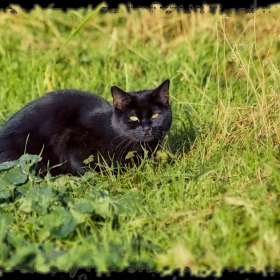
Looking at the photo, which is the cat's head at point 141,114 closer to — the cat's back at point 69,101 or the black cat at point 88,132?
the black cat at point 88,132

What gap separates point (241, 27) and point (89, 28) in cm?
204

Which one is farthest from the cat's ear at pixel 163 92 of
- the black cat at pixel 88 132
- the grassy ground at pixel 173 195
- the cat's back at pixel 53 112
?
the cat's back at pixel 53 112

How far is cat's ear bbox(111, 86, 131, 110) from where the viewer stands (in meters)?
4.45

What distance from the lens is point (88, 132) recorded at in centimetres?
454

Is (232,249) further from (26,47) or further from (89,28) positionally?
(89,28)

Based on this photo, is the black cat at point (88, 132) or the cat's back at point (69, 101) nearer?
the black cat at point (88, 132)

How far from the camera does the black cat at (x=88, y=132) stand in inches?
175

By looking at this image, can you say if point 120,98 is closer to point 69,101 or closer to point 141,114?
point 141,114

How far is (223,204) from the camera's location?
3.40m

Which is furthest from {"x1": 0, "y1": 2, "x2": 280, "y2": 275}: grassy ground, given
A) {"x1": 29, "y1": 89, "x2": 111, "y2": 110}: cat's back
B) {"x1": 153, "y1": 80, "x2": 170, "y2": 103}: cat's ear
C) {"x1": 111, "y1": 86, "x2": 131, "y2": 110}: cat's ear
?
{"x1": 29, "y1": 89, "x2": 111, "y2": 110}: cat's back

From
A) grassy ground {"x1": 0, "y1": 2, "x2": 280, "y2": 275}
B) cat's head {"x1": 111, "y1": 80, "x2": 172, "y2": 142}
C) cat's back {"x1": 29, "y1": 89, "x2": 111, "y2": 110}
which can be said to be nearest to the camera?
grassy ground {"x1": 0, "y1": 2, "x2": 280, "y2": 275}

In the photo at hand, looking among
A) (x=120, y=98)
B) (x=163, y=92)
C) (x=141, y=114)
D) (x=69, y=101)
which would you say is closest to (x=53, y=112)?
(x=69, y=101)

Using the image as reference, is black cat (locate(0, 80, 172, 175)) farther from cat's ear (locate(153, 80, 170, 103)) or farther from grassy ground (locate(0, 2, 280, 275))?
grassy ground (locate(0, 2, 280, 275))

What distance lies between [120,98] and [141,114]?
0.66ft
